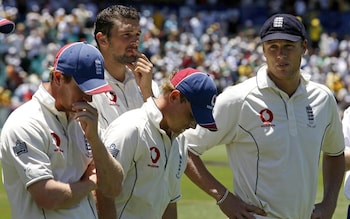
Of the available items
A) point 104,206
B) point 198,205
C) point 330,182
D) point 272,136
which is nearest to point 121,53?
point 272,136

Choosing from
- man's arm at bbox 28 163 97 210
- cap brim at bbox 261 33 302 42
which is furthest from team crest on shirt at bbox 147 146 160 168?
cap brim at bbox 261 33 302 42

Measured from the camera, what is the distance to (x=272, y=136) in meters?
5.81

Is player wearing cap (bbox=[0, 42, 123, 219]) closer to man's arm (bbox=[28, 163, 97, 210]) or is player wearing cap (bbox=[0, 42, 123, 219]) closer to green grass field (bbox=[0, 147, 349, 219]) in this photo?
man's arm (bbox=[28, 163, 97, 210])

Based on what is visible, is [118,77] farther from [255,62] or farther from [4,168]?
[255,62]

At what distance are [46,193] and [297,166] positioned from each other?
6.42 ft

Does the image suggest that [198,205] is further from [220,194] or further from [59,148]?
[59,148]

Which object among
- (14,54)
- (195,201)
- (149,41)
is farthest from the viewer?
(149,41)

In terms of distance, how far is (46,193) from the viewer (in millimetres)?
4457

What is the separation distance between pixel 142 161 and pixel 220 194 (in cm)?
94

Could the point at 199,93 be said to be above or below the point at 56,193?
above

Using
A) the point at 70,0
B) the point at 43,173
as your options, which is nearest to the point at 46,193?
the point at 43,173

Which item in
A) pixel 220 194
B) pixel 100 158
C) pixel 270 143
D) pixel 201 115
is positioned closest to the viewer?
pixel 100 158

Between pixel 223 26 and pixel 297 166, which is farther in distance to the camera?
pixel 223 26

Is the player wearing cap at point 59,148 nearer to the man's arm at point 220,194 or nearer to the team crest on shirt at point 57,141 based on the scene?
the team crest on shirt at point 57,141
